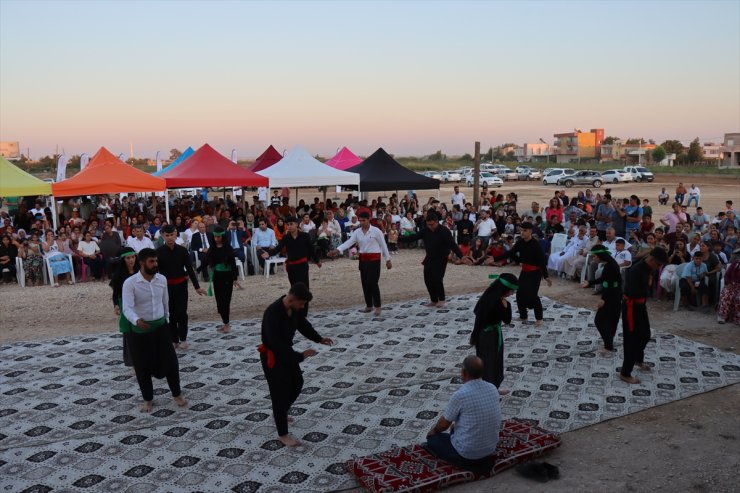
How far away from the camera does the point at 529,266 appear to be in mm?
8883

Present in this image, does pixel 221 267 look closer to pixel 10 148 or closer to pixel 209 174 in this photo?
pixel 209 174

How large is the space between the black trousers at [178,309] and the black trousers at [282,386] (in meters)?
2.96

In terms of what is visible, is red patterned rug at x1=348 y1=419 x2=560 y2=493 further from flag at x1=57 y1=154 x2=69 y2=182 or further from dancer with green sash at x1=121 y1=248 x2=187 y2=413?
flag at x1=57 y1=154 x2=69 y2=182

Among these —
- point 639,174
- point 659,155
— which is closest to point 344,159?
point 639,174

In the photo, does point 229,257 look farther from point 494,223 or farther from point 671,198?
point 671,198

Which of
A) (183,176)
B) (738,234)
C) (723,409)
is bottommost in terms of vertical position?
(723,409)

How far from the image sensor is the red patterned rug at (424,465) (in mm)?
4422

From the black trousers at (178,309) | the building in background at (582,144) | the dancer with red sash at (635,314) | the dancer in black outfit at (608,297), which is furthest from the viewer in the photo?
the building in background at (582,144)

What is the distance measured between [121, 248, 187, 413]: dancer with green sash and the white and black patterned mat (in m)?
0.39

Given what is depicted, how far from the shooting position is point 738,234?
11008 mm

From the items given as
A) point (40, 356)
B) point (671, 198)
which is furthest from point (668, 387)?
point (671, 198)

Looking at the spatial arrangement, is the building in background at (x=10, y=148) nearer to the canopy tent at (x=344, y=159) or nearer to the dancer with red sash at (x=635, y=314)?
the canopy tent at (x=344, y=159)

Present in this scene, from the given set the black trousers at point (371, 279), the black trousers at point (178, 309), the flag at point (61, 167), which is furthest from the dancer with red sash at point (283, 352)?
the flag at point (61, 167)

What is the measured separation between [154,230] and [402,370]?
8.81 metres
